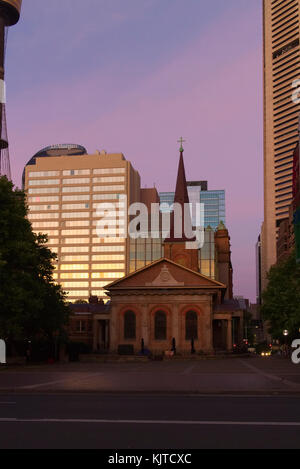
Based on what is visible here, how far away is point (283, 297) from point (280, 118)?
151 m

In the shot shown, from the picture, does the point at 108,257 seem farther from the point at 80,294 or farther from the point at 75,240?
the point at 80,294

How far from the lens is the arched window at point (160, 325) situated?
69250mm

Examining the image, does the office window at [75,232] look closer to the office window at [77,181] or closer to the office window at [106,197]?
the office window at [106,197]

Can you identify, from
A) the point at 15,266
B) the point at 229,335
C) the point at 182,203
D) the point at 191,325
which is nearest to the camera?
the point at 15,266

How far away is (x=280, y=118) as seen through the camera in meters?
193

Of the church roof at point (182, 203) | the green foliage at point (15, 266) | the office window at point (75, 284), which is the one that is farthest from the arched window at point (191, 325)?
the office window at point (75, 284)

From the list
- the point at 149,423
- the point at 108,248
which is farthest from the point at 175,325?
the point at 108,248

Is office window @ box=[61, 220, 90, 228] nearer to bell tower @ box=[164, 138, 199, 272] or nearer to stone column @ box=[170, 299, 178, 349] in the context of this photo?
bell tower @ box=[164, 138, 199, 272]

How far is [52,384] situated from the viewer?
2375cm

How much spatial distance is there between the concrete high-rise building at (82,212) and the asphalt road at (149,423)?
465 ft

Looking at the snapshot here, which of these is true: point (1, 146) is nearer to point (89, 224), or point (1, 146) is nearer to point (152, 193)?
point (89, 224)
